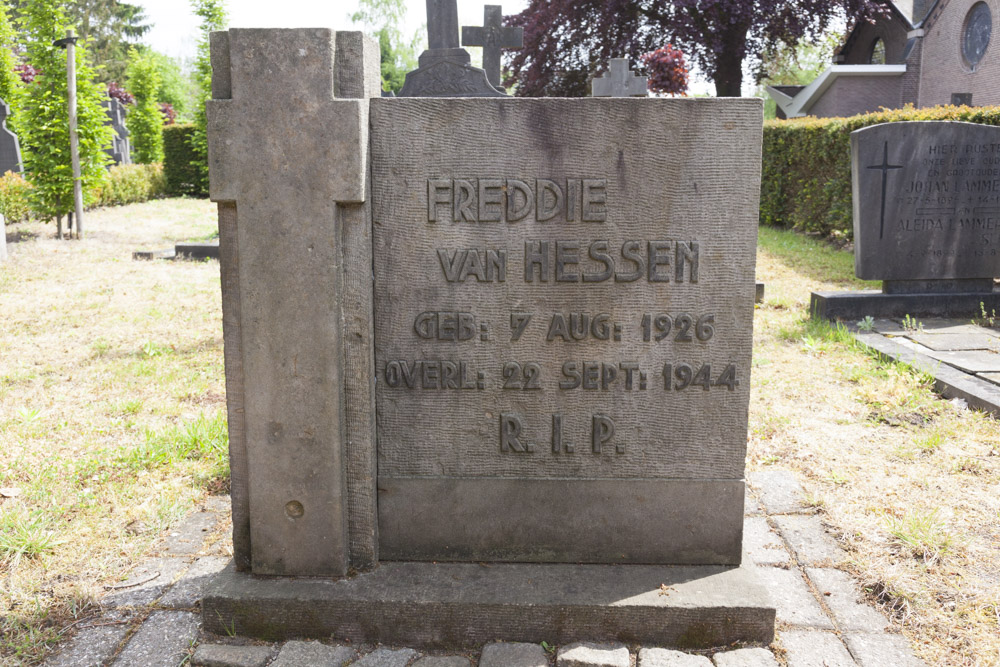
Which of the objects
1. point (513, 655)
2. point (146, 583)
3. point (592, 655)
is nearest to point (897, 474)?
point (592, 655)

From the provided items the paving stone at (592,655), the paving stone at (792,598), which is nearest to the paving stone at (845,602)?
the paving stone at (792,598)

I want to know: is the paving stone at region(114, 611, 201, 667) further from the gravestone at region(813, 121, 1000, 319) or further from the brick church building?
the brick church building

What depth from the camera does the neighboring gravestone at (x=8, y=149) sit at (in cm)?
1603

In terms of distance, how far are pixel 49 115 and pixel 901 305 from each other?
40.3 feet

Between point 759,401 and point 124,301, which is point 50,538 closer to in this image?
point 759,401

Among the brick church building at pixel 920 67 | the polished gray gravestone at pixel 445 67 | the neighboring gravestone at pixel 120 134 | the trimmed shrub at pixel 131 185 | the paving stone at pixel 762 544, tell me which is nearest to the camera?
the paving stone at pixel 762 544

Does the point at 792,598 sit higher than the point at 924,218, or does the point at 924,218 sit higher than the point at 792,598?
the point at 924,218

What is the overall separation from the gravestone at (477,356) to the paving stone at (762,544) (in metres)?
0.33

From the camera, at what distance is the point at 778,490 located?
3396 millimetres

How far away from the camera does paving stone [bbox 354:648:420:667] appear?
7.26 ft

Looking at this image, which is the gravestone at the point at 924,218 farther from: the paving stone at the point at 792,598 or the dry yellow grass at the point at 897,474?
the paving stone at the point at 792,598

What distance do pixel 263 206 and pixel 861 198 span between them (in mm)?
5878

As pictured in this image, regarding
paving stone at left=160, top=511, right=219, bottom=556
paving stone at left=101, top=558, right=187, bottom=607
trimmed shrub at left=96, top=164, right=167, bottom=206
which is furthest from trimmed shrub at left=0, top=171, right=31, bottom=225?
paving stone at left=101, top=558, right=187, bottom=607

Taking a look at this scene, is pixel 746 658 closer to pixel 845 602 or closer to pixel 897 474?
pixel 845 602
